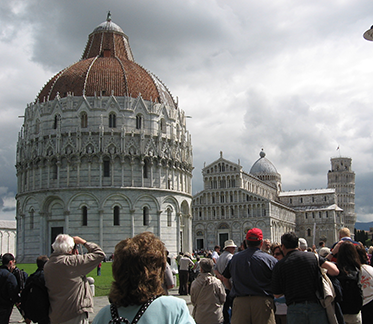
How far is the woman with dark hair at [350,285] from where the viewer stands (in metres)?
7.46

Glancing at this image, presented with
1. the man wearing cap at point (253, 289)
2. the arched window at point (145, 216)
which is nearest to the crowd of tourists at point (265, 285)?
the man wearing cap at point (253, 289)

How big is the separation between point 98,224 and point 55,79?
58.0 feet

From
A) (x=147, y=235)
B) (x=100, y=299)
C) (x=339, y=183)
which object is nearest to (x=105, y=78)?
(x=100, y=299)

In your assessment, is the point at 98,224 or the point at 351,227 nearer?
the point at 98,224

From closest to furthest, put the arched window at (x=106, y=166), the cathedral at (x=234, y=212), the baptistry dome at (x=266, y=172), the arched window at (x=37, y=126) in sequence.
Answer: the arched window at (x=106, y=166) → the arched window at (x=37, y=126) → the cathedral at (x=234, y=212) → the baptistry dome at (x=266, y=172)

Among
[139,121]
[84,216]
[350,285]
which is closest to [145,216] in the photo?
[84,216]

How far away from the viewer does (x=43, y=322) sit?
23.6 feet

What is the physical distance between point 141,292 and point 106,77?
47.2m

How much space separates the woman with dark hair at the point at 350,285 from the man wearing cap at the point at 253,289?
3.84ft

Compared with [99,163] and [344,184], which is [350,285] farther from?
[344,184]

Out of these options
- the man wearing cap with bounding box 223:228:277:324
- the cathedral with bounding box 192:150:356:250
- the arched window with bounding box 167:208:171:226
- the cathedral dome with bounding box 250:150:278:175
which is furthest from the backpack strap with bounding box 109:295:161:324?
the cathedral dome with bounding box 250:150:278:175

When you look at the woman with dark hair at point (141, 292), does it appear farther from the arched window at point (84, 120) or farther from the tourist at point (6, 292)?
the arched window at point (84, 120)

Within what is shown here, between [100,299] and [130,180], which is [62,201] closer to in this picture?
[130,180]

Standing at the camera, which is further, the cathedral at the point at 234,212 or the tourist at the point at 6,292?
the cathedral at the point at 234,212
